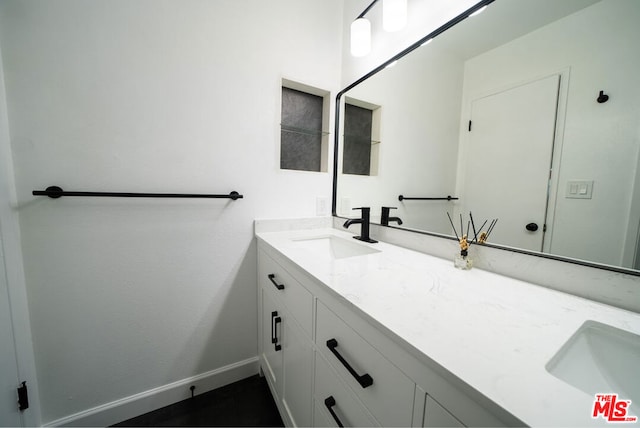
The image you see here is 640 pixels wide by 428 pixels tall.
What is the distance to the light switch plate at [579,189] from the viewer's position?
0.57m

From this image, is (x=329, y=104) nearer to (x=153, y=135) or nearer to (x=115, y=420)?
(x=153, y=135)

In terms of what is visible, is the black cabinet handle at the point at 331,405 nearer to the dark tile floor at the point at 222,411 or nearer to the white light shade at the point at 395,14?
the dark tile floor at the point at 222,411

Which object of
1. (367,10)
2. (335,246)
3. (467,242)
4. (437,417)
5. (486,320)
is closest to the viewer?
(437,417)

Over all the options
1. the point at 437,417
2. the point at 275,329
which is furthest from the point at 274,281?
the point at 437,417

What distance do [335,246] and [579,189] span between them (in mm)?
942

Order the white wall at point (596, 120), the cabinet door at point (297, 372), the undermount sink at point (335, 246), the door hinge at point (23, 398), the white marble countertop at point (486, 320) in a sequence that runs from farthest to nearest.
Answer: the undermount sink at point (335, 246), the door hinge at point (23, 398), the cabinet door at point (297, 372), the white wall at point (596, 120), the white marble countertop at point (486, 320)

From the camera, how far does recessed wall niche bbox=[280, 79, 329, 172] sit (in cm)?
136

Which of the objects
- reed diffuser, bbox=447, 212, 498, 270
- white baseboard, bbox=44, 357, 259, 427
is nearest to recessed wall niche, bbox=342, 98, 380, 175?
reed diffuser, bbox=447, 212, 498, 270

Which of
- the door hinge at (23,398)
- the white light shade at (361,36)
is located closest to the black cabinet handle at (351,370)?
the door hinge at (23,398)

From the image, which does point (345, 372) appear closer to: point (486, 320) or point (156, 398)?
point (486, 320)

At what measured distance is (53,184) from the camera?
0.88 metres

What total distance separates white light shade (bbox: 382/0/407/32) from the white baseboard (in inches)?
74.7

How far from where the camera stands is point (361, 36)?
3.92 ft

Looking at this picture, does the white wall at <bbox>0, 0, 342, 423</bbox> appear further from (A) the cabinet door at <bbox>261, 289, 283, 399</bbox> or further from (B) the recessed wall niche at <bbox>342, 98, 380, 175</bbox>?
(B) the recessed wall niche at <bbox>342, 98, 380, 175</bbox>
